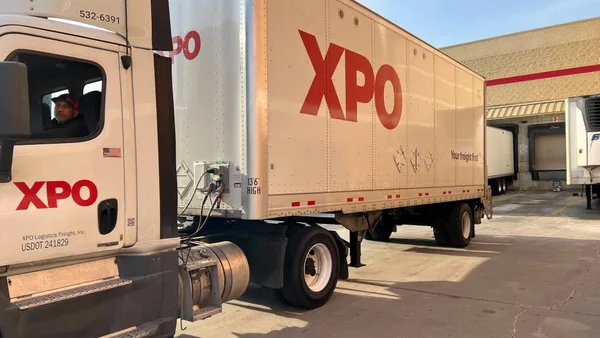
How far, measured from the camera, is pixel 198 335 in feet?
16.5

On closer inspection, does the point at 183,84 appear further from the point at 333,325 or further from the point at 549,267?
the point at 549,267

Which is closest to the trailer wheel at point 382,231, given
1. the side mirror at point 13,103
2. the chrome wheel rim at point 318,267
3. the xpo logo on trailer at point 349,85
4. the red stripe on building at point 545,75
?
the xpo logo on trailer at point 349,85

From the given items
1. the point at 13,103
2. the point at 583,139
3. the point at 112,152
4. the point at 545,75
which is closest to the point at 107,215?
the point at 112,152

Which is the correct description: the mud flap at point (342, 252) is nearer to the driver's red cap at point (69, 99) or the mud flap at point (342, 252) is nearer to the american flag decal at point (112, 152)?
the american flag decal at point (112, 152)

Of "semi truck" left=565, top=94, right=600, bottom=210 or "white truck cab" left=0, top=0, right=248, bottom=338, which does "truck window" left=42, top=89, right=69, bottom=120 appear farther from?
"semi truck" left=565, top=94, right=600, bottom=210

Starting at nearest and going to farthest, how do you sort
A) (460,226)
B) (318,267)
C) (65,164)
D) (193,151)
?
(65,164), (193,151), (318,267), (460,226)

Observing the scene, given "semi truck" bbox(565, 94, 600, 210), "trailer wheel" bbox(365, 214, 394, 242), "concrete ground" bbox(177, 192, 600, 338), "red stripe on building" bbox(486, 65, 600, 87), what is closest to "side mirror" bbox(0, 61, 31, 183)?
"concrete ground" bbox(177, 192, 600, 338)

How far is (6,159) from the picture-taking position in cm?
269

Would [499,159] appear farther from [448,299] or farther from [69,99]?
[69,99]

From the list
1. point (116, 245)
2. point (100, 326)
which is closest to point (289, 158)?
point (116, 245)

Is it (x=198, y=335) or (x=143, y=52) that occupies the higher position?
(x=143, y=52)

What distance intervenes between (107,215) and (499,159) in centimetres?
2851

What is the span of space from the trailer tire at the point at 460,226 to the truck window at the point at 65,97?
335 inches

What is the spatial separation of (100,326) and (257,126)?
8.00ft
